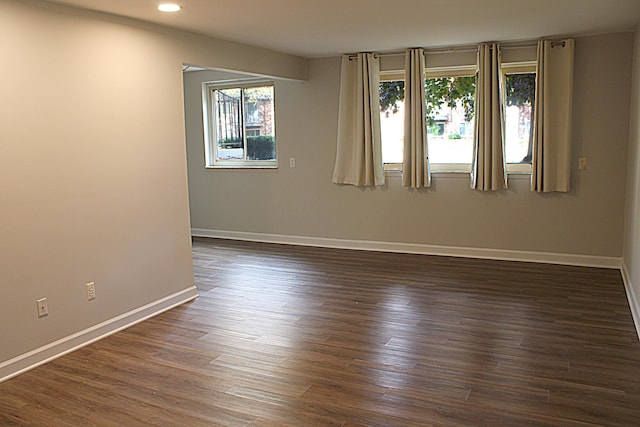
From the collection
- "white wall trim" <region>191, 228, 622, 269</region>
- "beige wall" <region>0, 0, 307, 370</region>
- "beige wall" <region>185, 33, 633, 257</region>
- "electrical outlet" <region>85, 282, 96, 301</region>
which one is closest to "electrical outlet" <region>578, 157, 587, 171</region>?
"beige wall" <region>185, 33, 633, 257</region>

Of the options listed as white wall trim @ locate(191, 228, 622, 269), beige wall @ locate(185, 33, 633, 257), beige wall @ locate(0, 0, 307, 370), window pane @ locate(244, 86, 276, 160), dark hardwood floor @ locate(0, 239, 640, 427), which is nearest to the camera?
dark hardwood floor @ locate(0, 239, 640, 427)

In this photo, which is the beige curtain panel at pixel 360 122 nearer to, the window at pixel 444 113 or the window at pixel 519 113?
the window at pixel 444 113

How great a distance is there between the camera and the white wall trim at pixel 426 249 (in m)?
5.62

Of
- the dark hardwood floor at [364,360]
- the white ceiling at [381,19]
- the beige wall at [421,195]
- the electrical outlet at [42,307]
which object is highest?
the white ceiling at [381,19]

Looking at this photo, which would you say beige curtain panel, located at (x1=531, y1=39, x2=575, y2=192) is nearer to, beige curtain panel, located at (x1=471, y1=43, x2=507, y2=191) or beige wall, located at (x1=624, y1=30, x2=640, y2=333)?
beige curtain panel, located at (x1=471, y1=43, x2=507, y2=191)

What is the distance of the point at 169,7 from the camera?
145 inches

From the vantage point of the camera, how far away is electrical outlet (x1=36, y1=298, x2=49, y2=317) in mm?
3449

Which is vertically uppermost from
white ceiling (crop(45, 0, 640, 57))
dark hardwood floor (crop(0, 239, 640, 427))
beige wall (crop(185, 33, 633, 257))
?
white ceiling (crop(45, 0, 640, 57))

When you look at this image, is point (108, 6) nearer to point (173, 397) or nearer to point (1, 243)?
point (1, 243)

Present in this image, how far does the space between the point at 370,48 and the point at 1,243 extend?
13.7 ft

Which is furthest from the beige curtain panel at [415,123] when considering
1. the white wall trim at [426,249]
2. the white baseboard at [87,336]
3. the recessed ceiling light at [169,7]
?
the recessed ceiling light at [169,7]

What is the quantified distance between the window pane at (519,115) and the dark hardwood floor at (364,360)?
1.43 m

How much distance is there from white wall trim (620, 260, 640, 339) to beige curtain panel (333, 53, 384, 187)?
2.67 meters

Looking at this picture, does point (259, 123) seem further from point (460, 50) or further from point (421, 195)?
point (460, 50)
